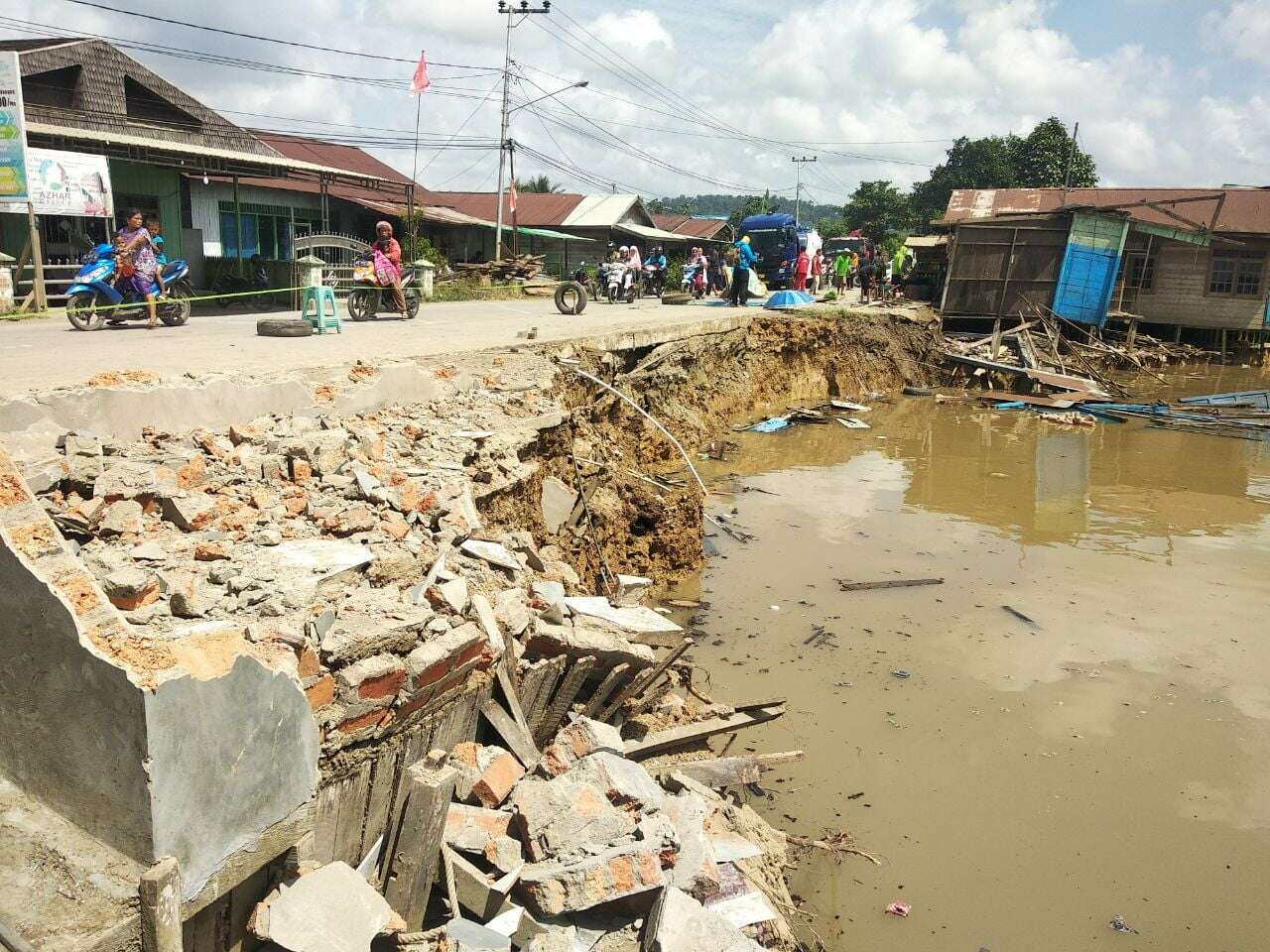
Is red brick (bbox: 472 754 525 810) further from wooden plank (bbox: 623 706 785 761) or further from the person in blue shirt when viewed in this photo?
the person in blue shirt

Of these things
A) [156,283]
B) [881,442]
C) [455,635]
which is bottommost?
[881,442]

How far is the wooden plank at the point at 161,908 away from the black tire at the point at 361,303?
39.2 ft

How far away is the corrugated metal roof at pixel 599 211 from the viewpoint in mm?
34000

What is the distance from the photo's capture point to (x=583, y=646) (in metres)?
4.43

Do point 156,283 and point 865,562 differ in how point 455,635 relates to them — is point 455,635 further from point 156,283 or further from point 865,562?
point 156,283

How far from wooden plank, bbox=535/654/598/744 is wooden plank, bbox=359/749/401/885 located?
997mm

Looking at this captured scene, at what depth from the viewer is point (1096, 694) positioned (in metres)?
6.32

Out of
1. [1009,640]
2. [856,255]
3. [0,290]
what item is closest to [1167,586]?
[1009,640]

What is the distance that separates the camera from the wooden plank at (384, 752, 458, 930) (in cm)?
330

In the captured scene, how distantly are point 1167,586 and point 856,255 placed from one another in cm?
3016

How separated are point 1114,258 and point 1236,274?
4779 mm

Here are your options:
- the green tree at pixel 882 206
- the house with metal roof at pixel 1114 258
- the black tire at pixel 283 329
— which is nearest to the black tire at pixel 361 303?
the black tire at pixel 283 329

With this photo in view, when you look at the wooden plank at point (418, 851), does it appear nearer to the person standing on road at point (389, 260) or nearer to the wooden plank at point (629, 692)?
the wooden plank at point (629, 692)

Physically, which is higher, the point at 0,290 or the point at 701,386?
the point at 0,290
